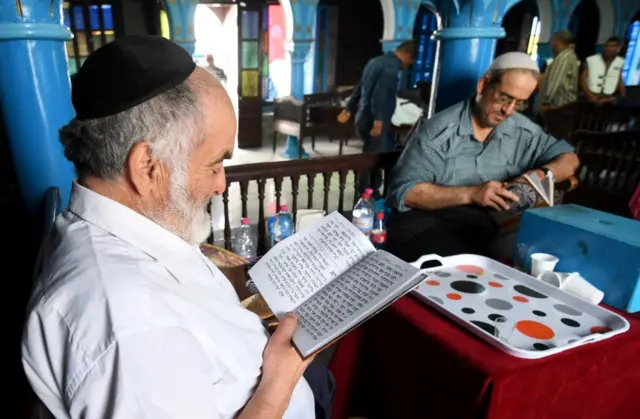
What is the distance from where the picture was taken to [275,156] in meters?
6.67

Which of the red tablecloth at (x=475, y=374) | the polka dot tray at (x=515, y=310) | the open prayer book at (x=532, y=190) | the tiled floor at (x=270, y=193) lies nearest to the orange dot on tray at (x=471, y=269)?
the polka dot tray at (x=515, y=310)

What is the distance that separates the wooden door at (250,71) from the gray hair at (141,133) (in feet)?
21.5

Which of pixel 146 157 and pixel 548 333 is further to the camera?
pixel 548 333

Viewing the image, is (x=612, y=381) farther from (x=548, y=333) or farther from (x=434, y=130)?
(x=434, y=130)

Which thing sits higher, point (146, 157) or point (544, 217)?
point (146, 157)

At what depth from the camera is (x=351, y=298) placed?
3.14 feet

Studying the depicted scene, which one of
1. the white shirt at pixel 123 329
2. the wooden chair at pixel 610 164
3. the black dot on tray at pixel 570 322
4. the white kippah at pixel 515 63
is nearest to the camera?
the white shirt at pixel 123 329

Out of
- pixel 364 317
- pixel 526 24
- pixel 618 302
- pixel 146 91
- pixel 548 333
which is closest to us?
pixel 146 91

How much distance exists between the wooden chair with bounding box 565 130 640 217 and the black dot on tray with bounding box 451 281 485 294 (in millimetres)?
2515

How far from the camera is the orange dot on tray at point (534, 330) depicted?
1052 millimetres

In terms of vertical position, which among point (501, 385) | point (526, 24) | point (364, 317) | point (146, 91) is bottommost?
point (501, 385)

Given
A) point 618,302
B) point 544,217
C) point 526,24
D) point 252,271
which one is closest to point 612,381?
point 618,302

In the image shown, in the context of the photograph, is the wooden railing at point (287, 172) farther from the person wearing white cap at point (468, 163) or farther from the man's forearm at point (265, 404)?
the man's forearm at point (265, 404)

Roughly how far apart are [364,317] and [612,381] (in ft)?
2.36
